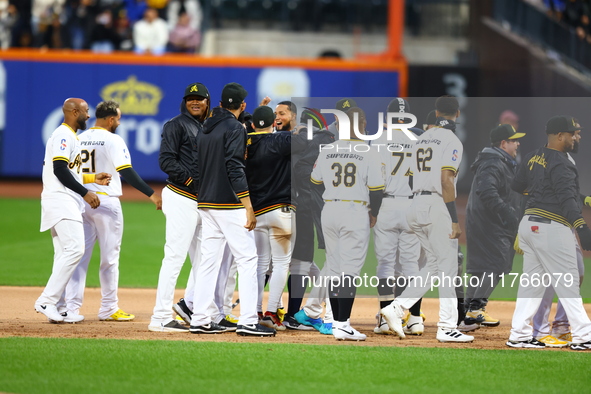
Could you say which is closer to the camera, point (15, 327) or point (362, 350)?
point (362, 350)

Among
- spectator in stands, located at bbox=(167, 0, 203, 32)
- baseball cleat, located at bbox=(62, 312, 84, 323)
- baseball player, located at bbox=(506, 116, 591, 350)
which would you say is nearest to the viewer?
baseball player, located at bbox=(506, 116, 591, 350)

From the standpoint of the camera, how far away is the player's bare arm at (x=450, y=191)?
282 inches

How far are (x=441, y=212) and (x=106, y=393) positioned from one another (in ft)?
10.8

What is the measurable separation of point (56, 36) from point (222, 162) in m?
14.8

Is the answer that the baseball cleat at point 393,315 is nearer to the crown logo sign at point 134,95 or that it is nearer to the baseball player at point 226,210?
the baseball player at point 226,210

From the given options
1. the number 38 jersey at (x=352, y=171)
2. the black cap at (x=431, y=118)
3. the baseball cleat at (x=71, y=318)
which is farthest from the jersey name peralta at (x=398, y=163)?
the baseball cleat at (x=71, y=318)

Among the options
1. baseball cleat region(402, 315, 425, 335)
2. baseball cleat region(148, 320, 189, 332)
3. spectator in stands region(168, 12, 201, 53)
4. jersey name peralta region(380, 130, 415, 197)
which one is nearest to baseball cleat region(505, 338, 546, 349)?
baseball cleat region(402, 315, 425, 335)

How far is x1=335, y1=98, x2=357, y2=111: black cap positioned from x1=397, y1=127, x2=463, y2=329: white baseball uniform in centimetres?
79

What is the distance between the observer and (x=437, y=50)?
22.8m

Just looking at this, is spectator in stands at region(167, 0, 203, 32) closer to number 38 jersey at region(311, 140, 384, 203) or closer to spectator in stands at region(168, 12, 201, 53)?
spectator in stands at region(168, 12, 201, 53)

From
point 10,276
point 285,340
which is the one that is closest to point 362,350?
point 285,340

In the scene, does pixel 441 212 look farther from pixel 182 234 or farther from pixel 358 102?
pixel 182 234

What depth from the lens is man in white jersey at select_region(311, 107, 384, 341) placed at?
726 cm

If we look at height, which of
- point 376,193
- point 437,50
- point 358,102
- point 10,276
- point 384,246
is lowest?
point 10,276
